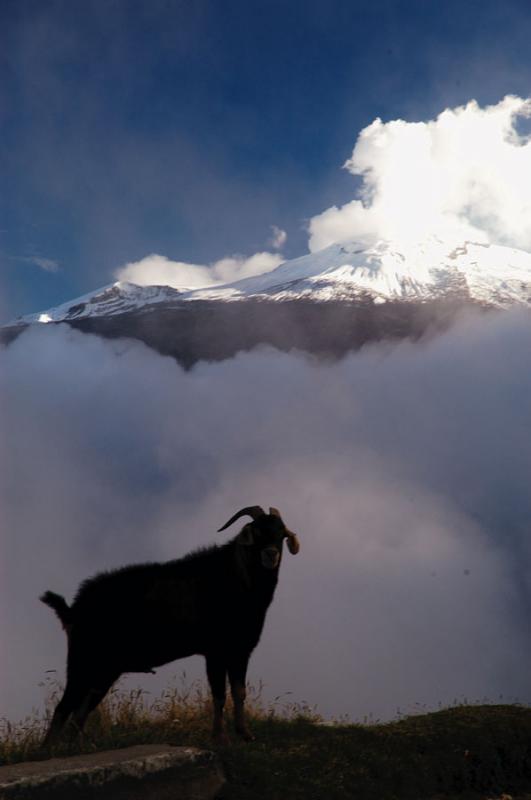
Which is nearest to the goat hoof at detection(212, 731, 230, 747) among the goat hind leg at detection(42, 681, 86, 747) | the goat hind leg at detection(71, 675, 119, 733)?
the goat hind leg at detection(71, 675, 119, 733)

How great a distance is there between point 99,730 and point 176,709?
1243mm

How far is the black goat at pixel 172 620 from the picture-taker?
9.80m

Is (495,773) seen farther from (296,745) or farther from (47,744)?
(47,744)

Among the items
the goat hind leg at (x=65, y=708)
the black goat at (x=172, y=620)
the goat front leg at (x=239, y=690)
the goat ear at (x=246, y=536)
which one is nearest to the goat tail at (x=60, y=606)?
Result: the black goat at (x=172, y=620)

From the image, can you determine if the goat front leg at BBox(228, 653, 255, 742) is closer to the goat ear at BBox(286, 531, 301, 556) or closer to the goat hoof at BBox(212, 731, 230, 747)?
the goat hoof at BBox(212, 731, 230, 747)

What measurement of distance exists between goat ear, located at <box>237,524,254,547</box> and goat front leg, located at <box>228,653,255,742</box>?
1435 millimetres

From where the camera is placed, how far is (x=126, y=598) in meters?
10.0

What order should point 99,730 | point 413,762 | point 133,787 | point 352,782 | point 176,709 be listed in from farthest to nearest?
point 176,709, point 99,730, point 413,762, point 352,782, point 133,787

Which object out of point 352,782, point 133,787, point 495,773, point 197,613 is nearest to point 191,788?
point 133,787

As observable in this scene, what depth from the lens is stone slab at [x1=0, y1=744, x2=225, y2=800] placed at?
275 inches

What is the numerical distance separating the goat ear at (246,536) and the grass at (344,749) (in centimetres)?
Answer: 244

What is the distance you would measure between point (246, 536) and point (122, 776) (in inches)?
139

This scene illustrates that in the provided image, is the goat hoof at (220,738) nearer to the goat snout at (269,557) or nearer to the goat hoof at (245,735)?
the goat hoof at (245,735)

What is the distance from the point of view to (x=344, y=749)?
9.17 metres
